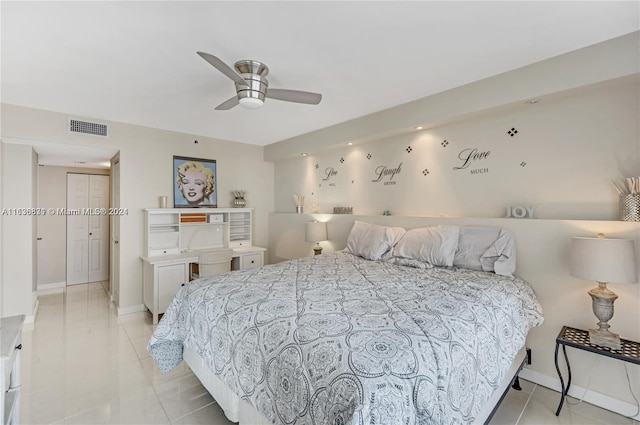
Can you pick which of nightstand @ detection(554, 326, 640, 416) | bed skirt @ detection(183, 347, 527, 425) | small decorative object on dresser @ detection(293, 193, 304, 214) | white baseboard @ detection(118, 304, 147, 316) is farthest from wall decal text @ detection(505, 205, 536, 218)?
white baseboard @ detection(118, 304, 147, 316)

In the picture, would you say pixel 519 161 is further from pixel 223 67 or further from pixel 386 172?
pixel 223 67

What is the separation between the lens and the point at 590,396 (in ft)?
7.26

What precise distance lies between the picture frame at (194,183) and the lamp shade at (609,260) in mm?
4596

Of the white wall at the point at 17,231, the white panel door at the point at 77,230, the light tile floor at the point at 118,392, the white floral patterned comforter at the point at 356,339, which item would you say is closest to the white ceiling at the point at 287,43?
the white wall at the point at 17,231

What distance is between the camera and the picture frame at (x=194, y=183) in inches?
175

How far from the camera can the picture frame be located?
4438mm

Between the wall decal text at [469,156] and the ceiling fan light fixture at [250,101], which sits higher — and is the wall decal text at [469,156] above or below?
below

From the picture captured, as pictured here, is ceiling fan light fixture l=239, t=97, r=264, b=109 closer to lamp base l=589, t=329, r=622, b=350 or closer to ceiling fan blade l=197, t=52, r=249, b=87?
ceiling fan blade l=197, t=52, r=249, b=87

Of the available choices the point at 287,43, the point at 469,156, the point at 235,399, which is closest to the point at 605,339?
the point at 469,156

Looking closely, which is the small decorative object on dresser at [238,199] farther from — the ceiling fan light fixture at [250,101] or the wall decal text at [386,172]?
the ceiling fan light fixture at [250,101]

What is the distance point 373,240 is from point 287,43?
214 cm

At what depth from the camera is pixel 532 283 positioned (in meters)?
2.47

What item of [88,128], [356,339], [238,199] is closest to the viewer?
[356,339]

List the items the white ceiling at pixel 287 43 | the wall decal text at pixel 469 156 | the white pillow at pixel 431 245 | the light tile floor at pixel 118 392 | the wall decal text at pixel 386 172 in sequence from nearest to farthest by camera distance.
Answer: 1. the white ceiling at pixel 287 43
2. the light tile floor at pixel 118 392
3. the white pillow at pixel 431 245
4. the wall decal text at pixel 469 156
5. the wall decal text at pixel 386 172
